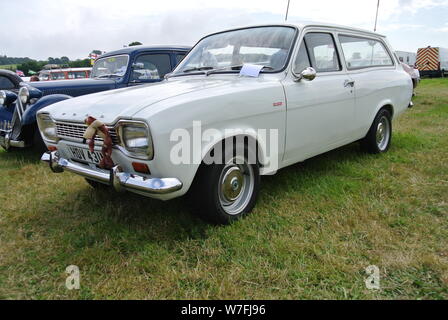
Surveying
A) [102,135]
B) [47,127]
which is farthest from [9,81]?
[102,135]

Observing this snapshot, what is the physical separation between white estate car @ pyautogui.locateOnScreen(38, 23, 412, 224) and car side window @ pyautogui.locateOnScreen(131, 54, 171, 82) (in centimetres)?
212

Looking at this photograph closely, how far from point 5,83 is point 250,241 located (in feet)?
20.7

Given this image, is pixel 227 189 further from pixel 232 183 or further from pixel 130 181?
pixel 130 181

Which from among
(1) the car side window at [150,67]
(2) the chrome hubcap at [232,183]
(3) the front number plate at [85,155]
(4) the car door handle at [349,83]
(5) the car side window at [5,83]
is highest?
(1) the car side window at [150,67]

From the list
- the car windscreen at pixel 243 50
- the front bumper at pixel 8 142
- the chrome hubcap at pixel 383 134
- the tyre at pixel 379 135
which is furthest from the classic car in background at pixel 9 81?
the chrome hubcap at pixel 383 134

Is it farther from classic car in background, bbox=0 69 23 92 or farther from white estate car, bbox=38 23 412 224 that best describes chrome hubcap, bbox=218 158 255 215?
classic car in background, bbox=0 69 23 92

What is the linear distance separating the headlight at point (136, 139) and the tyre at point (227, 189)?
48 centimetres

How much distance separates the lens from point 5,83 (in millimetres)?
6719

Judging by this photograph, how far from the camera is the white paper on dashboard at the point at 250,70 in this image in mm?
3111

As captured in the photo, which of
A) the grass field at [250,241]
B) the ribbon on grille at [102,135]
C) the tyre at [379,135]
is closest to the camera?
the grass field at [250,241]

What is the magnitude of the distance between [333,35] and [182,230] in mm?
2701

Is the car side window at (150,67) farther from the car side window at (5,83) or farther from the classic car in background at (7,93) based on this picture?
the car side window at (5,83)

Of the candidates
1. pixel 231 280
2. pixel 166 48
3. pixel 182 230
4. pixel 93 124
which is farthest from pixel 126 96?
pixel 166 48

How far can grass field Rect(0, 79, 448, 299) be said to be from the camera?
2.16 metres
